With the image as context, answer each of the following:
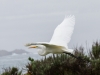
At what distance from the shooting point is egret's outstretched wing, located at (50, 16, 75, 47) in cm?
1632

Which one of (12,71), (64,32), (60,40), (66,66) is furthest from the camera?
(64,32)

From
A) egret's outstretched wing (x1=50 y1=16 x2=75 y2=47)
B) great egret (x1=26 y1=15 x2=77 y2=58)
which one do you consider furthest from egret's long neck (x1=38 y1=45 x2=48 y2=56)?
egret's outstretched wing (x1=50 y1=16 x2=75 y2=47)

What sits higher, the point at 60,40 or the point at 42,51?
the point at 60,40

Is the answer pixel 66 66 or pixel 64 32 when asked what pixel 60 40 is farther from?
pixel 66 66

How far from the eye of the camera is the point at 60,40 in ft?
53.6

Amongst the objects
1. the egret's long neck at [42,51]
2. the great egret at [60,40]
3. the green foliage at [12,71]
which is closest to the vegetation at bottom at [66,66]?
the great egret at [60,40]

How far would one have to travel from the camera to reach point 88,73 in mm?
14047

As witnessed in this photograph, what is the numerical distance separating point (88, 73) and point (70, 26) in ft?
11.4

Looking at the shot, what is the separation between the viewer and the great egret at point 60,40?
613 inches

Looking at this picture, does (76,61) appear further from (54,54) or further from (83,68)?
(54,54)

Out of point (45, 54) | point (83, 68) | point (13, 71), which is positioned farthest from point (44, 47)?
point (83, 68)

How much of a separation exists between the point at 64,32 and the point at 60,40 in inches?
25.5

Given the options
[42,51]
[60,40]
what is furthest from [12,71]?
[60,40]

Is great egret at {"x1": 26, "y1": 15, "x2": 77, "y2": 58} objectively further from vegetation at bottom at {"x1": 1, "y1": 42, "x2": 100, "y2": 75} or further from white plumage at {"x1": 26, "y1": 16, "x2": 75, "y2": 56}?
vegetation at bottom at {"x1": 1, "y1": 42, "x2": 100, "y2": 75}
